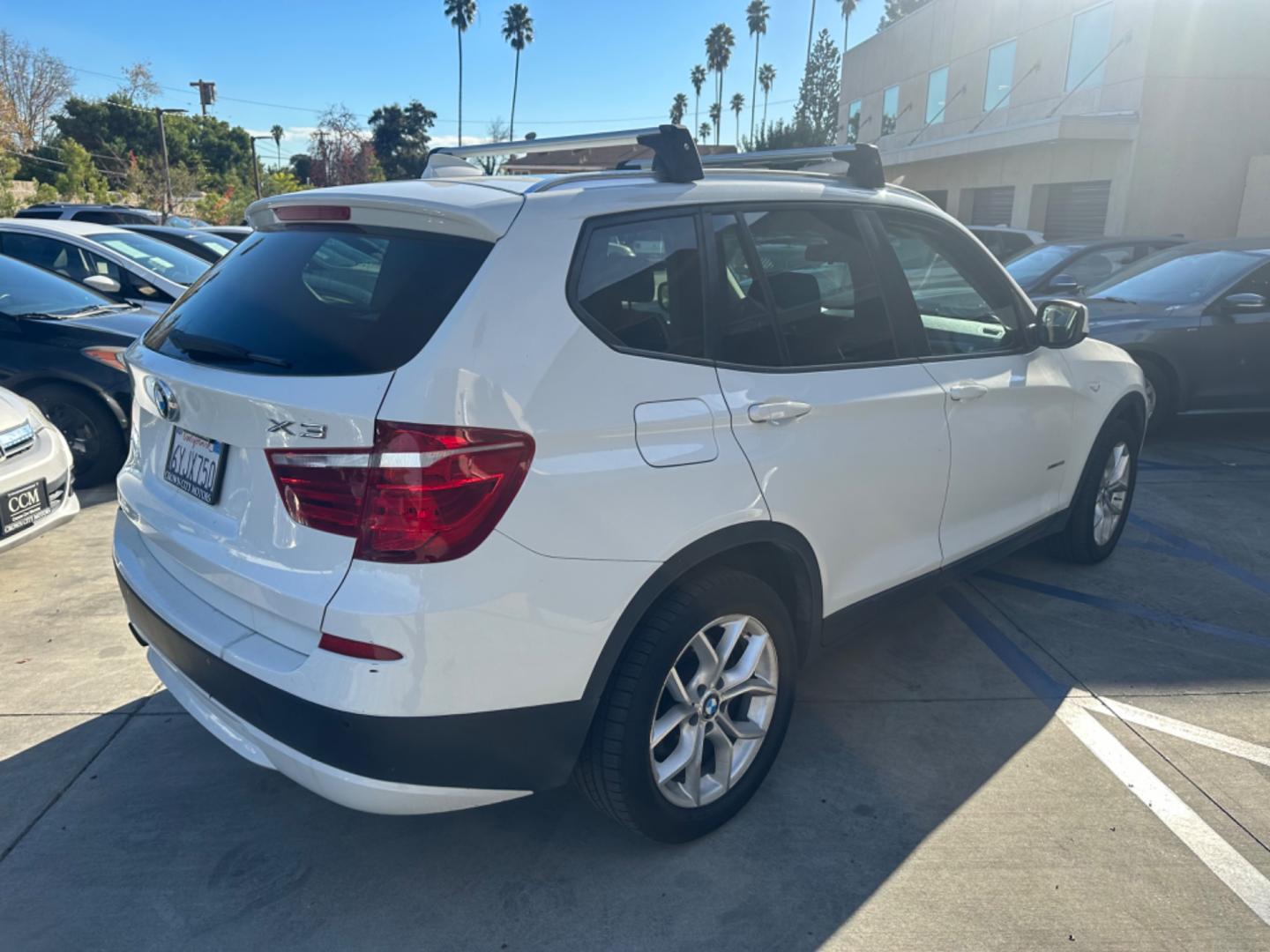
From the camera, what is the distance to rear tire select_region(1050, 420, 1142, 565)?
175 inches

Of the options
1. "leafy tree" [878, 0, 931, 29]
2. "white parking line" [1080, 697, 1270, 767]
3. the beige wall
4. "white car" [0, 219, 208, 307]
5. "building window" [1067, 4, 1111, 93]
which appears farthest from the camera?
"leafy tree" [878, 0, 931, 29]

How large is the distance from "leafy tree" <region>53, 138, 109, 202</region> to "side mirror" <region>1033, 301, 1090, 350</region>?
33.6 meters

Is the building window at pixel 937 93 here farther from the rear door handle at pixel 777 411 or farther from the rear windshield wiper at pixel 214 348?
the rear windshield wiper at pixel 214 348

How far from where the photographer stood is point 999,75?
81.1 ft

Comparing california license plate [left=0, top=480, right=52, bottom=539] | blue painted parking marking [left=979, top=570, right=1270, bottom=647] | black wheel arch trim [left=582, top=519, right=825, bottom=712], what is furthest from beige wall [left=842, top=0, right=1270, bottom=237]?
california license plate [left=0, top=480, right=52, bottom=539]

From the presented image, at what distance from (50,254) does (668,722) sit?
765cm

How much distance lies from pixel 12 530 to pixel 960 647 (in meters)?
4.19

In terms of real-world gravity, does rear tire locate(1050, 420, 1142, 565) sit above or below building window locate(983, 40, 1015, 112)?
below

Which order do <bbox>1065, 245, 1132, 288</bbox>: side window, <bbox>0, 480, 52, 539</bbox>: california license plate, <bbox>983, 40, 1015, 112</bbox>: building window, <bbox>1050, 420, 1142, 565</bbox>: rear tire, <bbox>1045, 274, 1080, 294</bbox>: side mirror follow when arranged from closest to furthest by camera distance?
<bbox>0, 480, 52, 539</bbox>: california license plate, <bbox>1050, 420, 1142, 565</bbox>: rear tire, <bbox>1045, 274, 1080, 294</bbox>: side mirror, <bbox>1065, 245, 1132, 288</bbox>: side window, <bbox>983, 40, 1015, 112</bbox>: building window

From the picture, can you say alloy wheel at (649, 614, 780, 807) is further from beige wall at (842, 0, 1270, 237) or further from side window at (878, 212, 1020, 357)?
beige wall at (842, 0, 1270, 237)

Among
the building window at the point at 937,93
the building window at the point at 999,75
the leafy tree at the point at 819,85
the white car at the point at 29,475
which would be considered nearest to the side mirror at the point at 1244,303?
the white car at the point at 29,475

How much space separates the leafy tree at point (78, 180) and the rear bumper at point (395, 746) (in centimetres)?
3383

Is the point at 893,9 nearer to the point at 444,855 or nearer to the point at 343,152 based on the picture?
the point at 343,152

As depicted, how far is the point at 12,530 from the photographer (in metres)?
4.11
